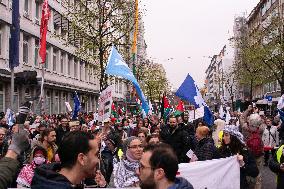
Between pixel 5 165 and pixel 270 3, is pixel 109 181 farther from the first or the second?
pixel 270 3

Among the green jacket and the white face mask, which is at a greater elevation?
the green jacket

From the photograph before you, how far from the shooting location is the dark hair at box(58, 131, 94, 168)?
3205mm

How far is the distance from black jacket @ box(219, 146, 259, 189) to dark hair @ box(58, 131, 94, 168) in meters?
4.06

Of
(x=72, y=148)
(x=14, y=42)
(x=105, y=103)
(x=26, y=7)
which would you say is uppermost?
(x=26, y=7)

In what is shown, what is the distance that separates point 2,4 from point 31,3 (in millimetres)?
6521

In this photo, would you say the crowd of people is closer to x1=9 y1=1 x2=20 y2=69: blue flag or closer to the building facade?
x1=9 y1=1 x2=20 y2=69: blue flag

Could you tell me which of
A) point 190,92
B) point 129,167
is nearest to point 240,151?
point 129,167

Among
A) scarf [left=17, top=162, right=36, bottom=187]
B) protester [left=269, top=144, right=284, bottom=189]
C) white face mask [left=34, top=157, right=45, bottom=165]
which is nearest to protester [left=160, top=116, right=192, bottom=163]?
protester [left=269, top=144, right=284, bottom=189]

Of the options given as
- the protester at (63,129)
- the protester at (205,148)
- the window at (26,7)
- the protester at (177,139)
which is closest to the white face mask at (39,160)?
the protester at (205,148)

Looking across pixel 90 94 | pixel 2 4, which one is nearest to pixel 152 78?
pixel 90 94

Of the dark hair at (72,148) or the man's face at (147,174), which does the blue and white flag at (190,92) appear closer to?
the man's face at (147,174)

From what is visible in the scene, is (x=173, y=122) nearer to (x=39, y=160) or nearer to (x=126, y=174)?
(x=39, y=160)

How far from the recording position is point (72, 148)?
3.22 metres

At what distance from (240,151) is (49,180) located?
4.43 metres
